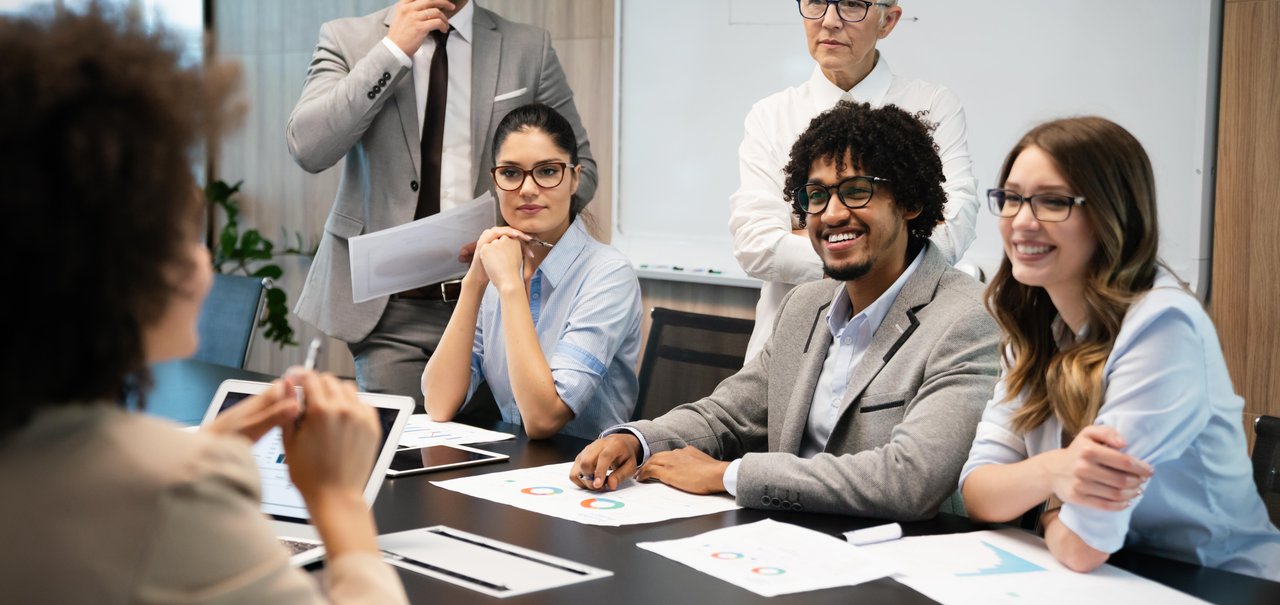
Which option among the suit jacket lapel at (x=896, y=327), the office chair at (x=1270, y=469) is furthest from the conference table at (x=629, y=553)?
the office chair at (x=1270, y=469)

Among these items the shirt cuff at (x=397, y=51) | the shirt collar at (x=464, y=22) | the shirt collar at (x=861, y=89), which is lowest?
the shirt collar at (x=861, y=89)

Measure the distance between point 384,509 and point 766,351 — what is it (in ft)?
2.83

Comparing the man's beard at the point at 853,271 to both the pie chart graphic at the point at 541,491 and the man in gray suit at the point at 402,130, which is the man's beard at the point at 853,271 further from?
the man in gray suit at the point at 402,130

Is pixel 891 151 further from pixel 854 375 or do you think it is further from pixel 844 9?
pixel 844 9

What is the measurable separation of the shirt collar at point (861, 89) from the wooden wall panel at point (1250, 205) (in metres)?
0.92

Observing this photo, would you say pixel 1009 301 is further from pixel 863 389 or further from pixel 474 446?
pixel 474 446

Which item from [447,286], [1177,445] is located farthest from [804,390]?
[447,286]

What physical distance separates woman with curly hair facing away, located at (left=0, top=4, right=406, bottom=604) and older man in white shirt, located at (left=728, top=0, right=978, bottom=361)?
6.23 ft

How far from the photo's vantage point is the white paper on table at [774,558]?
131cm

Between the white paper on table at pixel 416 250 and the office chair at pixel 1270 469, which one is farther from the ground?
the white paper on table at pixel 416 250

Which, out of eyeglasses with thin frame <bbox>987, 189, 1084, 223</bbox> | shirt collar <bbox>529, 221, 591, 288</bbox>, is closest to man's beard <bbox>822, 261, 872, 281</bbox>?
eyeglasses with thin frame <bbox>987, 189, 1084, 223</bbox>

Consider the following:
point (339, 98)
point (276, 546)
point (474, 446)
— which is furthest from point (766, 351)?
point (276, 546)

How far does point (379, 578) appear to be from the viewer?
902 mm

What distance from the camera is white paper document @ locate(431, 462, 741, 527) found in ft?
5.28
